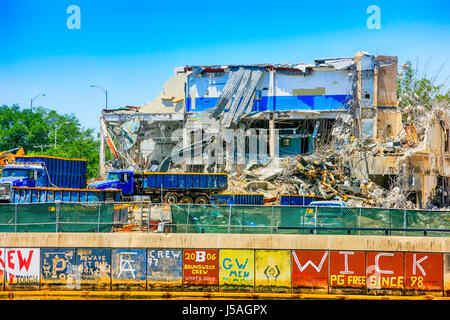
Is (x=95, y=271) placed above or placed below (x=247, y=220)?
below

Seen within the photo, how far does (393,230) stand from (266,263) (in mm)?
4333

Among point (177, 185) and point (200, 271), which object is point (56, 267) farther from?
point (177, 185)

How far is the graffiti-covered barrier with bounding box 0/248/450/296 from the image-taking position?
1706 centimetres

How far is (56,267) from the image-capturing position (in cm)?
1725

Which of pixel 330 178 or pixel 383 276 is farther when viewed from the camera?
pixel 330 178

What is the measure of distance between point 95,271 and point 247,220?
546 centimetres

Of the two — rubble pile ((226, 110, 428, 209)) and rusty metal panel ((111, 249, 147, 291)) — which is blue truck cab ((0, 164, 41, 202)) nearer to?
rubble pile ((226, 110, 428, 209))

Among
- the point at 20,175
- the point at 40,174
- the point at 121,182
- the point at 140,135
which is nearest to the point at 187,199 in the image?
the point at 121,182

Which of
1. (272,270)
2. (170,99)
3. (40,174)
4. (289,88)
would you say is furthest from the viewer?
(170,99)

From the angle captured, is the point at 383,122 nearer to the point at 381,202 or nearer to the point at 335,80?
the point at 335,80

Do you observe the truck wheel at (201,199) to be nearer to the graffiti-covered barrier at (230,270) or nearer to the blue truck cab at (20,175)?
the blue truck cab at (20,175)

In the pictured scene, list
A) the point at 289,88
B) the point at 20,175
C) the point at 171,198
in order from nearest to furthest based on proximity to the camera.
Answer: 1. the point at 20,175
2. the point at 171,198
3. the point at 289,88

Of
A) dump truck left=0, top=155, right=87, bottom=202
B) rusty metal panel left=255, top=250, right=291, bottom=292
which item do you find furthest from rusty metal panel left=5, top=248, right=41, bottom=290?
dump truck left=0, top=155, right=87, bottom=202

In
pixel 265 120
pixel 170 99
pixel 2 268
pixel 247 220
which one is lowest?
pixel 2 268
